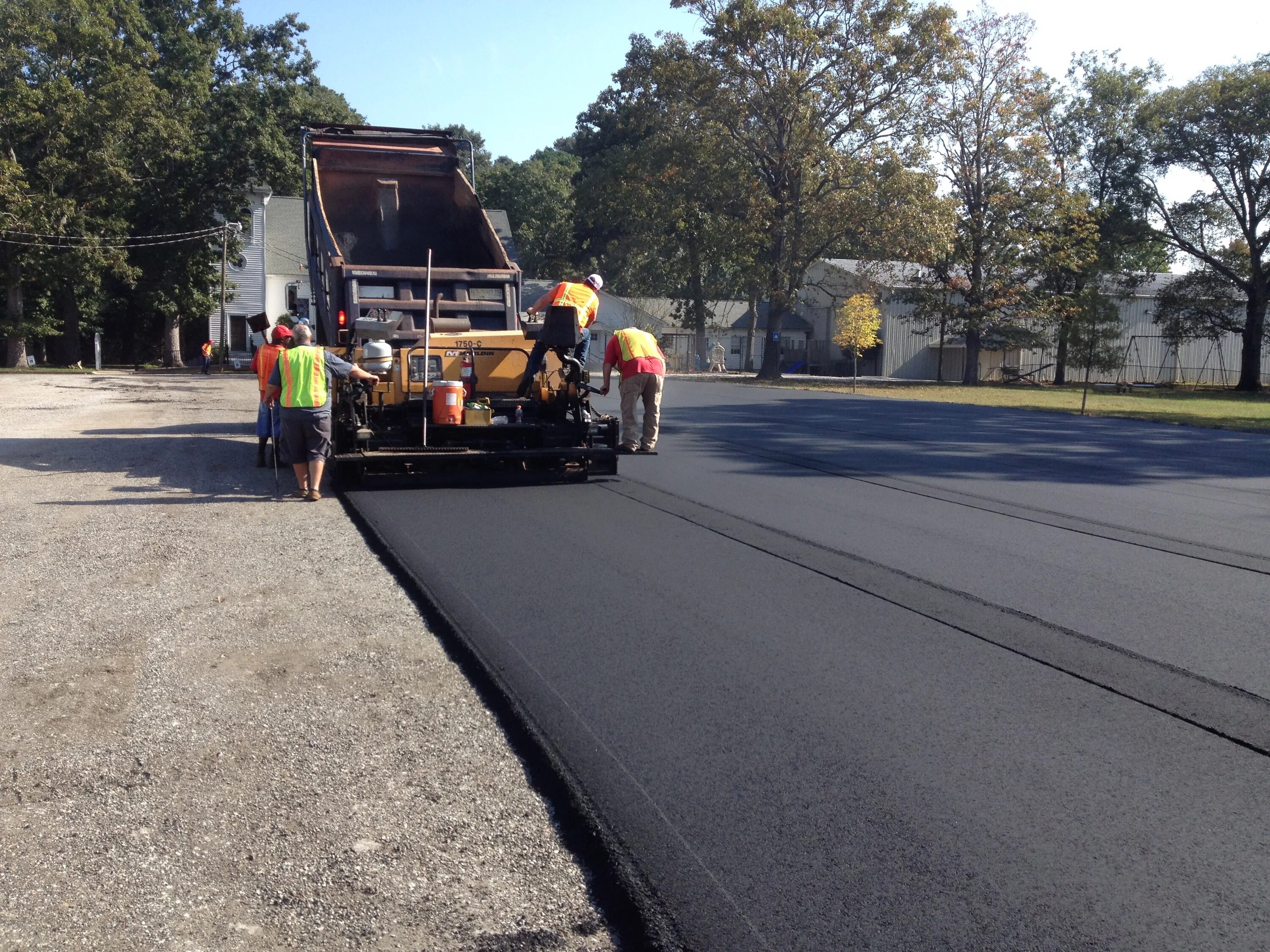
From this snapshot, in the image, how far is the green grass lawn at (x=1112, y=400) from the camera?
24.7 m

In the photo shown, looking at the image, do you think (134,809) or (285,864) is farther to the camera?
(134,809)

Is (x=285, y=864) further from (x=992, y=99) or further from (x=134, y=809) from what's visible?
(x=992, y=99)

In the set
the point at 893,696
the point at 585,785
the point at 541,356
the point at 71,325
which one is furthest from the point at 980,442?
the point at 71,325

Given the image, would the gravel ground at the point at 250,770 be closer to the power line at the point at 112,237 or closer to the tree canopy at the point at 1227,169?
the power line at the point at 112,237

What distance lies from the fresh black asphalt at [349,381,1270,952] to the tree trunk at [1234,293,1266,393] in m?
40.8

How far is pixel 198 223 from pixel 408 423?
119 feet

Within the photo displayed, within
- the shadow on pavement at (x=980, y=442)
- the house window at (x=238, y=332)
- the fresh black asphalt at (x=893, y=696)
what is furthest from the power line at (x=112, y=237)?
the fresh black asphalt at (x=893, y=696)

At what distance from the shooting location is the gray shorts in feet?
33.6

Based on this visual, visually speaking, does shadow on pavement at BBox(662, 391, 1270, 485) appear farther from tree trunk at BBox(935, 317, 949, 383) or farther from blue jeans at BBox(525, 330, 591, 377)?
tree trunk at BBox(935, 317, 949, 383)

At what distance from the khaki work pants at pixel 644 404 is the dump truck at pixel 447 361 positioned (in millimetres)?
824

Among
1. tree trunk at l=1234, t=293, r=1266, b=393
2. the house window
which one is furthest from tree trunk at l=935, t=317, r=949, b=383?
the house window

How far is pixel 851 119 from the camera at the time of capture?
144 ft

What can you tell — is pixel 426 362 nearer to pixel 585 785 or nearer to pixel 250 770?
pixel 250 770

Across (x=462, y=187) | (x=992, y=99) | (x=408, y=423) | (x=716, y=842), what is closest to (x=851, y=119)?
(x=992, y=99)
